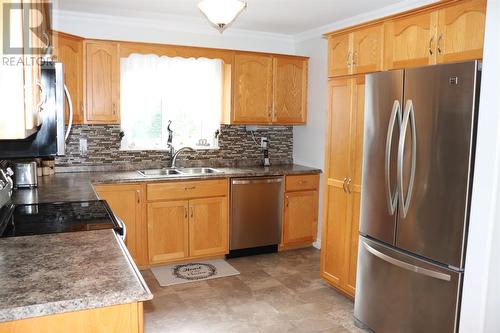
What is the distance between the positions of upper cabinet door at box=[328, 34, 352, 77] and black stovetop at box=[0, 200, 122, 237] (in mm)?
1994

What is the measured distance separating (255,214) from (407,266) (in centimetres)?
204

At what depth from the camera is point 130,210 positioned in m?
3.83

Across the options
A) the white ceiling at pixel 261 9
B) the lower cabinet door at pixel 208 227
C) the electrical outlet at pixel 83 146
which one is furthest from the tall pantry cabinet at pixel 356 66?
the electrical outlet at pixel 83 146

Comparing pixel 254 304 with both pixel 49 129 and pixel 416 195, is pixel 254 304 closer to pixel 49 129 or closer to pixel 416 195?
pixel 416 195

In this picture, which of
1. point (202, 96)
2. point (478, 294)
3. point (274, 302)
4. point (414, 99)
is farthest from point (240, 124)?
point (478, 294)

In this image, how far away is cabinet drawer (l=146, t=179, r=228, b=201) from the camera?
3.90 m

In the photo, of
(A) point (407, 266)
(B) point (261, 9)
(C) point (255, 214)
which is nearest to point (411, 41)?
(A) point (407, 266)

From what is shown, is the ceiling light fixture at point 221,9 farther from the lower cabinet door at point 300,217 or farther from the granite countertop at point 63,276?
the lower cabinet door at point 300,217

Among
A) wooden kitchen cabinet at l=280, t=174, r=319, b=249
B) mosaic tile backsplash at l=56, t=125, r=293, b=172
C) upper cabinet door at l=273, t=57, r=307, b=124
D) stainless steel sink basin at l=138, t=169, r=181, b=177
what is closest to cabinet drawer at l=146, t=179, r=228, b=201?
stainless steel sink basin at l=138, t=169, r=181, b=177

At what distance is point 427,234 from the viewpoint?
94.1 inches

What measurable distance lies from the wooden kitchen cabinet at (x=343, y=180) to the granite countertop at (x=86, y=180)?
1.10m

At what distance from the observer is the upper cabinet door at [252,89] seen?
452cm

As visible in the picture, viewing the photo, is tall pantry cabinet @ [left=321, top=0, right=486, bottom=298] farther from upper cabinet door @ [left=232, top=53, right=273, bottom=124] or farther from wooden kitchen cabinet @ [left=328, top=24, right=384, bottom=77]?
upper cabinet door @ [left=232, top=53, right=273, bottom=124]

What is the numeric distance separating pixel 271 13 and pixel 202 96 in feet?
4.01
